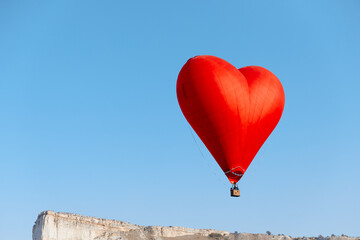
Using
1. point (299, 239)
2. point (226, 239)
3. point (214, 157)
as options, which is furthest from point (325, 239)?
point (214, 157)

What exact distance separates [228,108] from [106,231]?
95.8m

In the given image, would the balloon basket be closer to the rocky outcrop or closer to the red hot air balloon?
the red hot air balloon

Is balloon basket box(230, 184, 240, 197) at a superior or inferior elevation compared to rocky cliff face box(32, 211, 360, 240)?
inferior

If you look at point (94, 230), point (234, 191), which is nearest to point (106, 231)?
point (94, 230)

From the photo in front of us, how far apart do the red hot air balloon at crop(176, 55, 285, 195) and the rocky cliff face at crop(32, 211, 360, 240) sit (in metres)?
82.2

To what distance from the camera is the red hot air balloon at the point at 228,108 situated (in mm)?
41000

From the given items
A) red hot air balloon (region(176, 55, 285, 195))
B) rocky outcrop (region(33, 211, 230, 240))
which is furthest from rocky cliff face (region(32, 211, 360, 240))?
red hot air balloon (region(176, 55, 285, 195))

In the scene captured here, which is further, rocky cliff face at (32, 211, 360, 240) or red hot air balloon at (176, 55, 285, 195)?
rocky cliff face at (32, 211, 360, 240)

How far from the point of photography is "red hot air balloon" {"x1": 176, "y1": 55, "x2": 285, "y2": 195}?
41.0m

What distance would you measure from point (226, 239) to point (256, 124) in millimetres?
106677

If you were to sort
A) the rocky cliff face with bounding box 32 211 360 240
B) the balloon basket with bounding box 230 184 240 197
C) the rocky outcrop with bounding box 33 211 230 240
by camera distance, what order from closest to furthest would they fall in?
the balloon basket with bounding box 230 184 240 197 → the rocky outcrop with bounding box 33 211 230 240 → the rocky cliff face with bounding box 32 211 360 240

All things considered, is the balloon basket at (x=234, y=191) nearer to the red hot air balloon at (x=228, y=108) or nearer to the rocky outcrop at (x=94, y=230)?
the red hot air balloon at (x=228, y=108)

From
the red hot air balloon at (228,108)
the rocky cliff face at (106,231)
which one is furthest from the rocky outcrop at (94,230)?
the red hot air balloon at (228,108)

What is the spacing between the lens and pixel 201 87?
41562 mm
